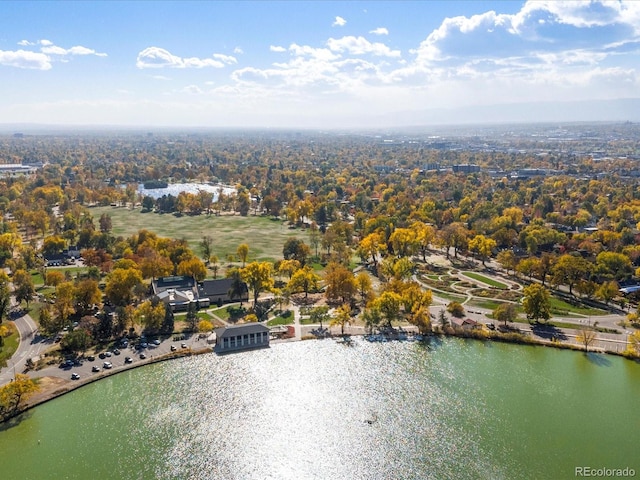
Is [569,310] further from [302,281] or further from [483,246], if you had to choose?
[302,281]

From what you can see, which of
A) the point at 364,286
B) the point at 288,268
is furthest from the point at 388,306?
the point at 288,268

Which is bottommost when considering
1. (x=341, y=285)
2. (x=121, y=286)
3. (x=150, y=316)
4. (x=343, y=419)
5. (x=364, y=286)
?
(x=343, y=419)

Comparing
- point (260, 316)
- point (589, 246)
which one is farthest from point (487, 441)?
point (589, 246)

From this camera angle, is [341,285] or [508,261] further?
[508,261]

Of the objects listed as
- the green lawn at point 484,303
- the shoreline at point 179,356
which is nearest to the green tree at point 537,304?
the shoreline at point 179,356

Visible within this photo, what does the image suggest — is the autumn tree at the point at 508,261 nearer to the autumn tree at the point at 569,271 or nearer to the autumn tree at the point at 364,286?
the autumn tree at the point at 569,271

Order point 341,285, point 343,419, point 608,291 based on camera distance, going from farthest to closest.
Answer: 1. point 341,285
2. point 608,291
3. point 343,419

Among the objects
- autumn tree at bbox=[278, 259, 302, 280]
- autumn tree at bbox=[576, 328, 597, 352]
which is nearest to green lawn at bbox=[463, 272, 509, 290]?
autumn tree at bbox=[576, 328, 597, 352]
